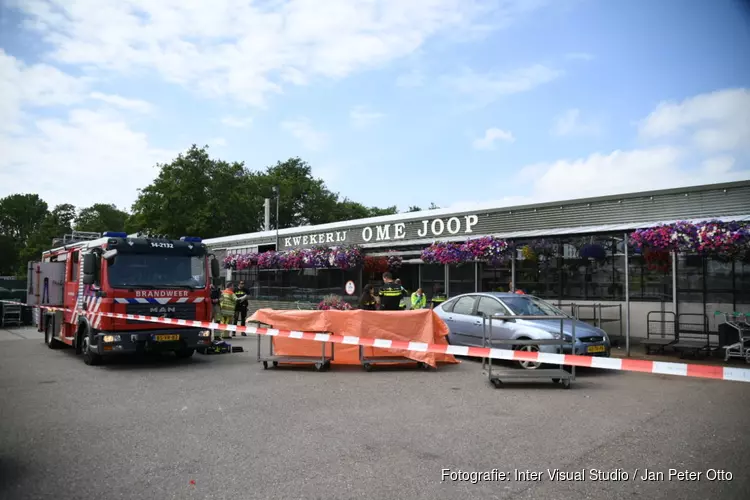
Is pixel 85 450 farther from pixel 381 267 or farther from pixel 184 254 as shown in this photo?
pixel 381 267

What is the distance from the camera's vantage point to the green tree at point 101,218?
77.2 metres

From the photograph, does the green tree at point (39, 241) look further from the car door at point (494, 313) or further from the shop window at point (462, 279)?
the car door at point (494, 313)

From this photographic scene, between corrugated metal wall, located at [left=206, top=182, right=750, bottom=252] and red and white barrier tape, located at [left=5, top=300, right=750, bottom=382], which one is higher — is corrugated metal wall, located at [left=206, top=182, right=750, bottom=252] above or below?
above

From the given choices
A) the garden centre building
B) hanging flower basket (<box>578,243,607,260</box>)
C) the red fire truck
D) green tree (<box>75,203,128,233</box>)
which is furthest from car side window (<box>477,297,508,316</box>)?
green tree (<box>75,203,128,233</box>)

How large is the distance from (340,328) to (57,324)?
7433 mm

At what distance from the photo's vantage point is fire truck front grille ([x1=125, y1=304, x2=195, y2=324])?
33.6 ft

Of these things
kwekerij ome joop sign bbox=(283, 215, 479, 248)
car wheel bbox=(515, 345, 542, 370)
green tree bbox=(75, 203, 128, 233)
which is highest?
green tree bbox=(75, 203, 128, 233)

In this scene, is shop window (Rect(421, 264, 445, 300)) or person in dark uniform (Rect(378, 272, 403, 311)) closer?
person in dark uniform (Rect(378, 272, 403, 311))

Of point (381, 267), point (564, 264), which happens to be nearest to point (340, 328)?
point (564, 264)

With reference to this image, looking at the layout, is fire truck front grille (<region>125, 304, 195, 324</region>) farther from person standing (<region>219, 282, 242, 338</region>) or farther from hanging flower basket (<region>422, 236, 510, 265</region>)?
hanging flower basket (<region>422, 236, 510, 265</region>)

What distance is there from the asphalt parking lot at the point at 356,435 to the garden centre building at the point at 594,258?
17.6 ft

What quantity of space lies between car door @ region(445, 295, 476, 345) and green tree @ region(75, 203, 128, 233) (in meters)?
74.6

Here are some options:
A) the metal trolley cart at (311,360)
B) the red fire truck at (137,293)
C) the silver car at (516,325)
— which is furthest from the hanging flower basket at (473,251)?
the red fire truck at (137,293)

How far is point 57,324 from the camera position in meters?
12.9
